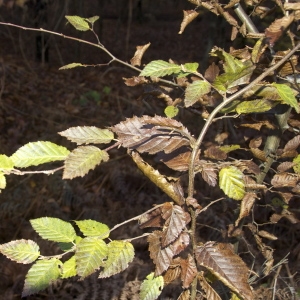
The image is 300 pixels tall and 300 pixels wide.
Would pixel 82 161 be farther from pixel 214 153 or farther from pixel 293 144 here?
pixel 293 144

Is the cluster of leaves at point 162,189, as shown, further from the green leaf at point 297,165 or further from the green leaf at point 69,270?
the green leaf at point 297,165

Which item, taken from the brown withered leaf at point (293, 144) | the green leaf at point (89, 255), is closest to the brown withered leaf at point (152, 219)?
the green leaf at point (89, 255)

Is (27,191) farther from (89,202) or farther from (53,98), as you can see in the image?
(53,98)

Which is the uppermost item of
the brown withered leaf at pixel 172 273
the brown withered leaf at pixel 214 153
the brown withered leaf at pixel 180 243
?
the brown withered leaf at pixel 214 153

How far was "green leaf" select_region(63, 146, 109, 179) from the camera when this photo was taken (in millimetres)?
949

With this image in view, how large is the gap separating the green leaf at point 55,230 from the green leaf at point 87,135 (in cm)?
19

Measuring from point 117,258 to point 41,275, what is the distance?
0.53ft

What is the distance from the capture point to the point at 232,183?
110 cm

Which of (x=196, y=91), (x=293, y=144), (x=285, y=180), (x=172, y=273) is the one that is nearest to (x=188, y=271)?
(x=172, y=273)

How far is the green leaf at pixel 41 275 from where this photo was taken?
3.09 ft

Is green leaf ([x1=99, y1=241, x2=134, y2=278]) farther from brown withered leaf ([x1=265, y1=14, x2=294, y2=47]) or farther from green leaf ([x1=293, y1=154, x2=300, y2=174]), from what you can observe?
green leaf ([x1=293, y1=154, x2=300, y2=174])

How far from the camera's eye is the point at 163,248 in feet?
3.41

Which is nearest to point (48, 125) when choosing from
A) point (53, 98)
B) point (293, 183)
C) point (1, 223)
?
point (53, 98)

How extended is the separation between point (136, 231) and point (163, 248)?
10.2 ft
